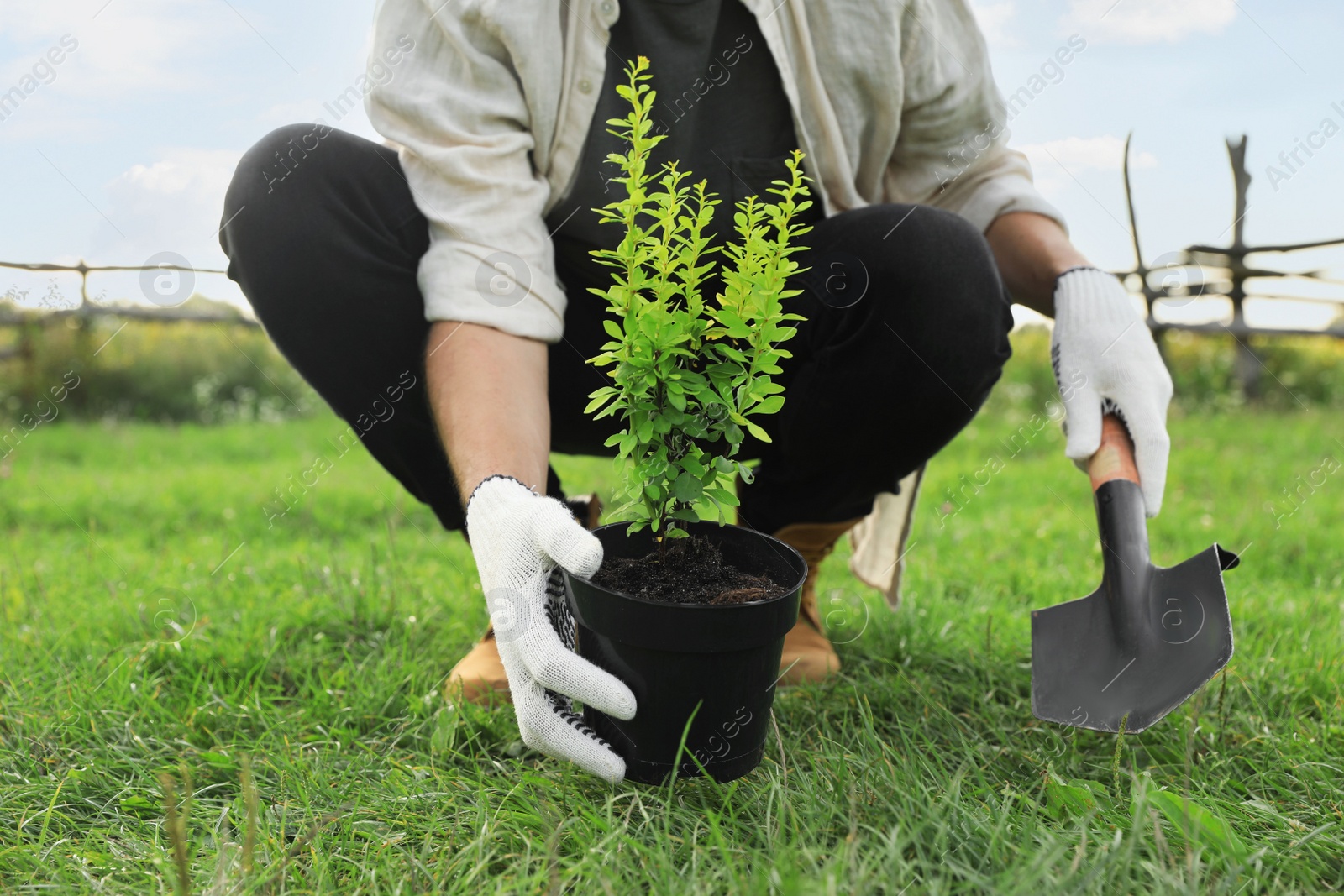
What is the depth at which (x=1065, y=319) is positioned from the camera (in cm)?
173

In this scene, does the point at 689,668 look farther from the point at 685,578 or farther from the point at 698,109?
the point at 698,109

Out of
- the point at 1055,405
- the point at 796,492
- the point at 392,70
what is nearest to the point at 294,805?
the point at 796,492

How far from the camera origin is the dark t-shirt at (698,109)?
1778mm

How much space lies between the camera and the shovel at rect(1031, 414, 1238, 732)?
137 cm

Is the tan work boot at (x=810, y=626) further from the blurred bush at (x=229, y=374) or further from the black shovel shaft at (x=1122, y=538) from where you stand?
the blurred bush at (x=229, y=374)

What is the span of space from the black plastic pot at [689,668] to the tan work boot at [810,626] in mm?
496

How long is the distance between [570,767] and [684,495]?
0.45m

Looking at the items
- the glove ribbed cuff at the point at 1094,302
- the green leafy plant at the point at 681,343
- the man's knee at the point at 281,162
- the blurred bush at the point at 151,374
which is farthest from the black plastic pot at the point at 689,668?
the blurred bush at the point at 151,374

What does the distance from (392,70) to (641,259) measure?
0.81 metres

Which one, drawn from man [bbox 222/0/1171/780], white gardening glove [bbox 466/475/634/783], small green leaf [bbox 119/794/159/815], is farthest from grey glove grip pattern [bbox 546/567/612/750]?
small green leaf [bbox 119/794/159/815]

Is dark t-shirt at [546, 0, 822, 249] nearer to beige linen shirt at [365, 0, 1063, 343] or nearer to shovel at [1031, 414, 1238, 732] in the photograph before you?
beige linen shirt at [365, 0, 1063, 343]

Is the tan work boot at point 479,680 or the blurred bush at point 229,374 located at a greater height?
the tan work boot at point 479,680

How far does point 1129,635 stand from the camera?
57.7 inches

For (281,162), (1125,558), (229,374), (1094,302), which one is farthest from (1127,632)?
(229,374)
